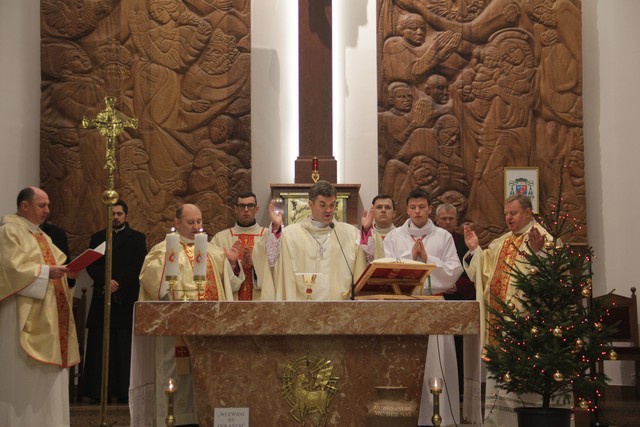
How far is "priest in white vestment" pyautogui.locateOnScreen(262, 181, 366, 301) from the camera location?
6875mm

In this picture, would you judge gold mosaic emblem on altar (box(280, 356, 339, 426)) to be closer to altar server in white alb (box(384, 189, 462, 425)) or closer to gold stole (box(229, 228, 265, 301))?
altar server in white alb (box(384, 189, 462, 425))

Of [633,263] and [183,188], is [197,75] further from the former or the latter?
[633,263]

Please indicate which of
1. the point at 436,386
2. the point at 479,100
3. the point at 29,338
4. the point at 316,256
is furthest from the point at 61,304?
the point at 479,100

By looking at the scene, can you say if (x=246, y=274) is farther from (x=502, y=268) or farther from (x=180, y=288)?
(x=502, y=268)

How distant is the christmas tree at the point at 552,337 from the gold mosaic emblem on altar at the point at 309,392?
4.20ft

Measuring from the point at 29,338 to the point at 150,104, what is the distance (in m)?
3.06

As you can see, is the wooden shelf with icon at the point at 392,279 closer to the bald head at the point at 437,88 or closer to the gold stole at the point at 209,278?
the gold stole at the point at 209,278

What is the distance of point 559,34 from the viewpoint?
9.43m


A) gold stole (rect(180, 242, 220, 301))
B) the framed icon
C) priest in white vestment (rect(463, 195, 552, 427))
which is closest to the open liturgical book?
gold stole (rect(180, 242, 220, 301))

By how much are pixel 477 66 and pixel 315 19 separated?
5.69 ft

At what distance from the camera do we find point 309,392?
17.7 ft

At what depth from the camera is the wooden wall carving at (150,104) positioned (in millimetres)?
9109

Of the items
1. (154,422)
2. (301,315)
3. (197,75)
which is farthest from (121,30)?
(301,315)

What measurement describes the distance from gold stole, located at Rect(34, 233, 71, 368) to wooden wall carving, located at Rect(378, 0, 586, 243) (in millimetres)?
3390
